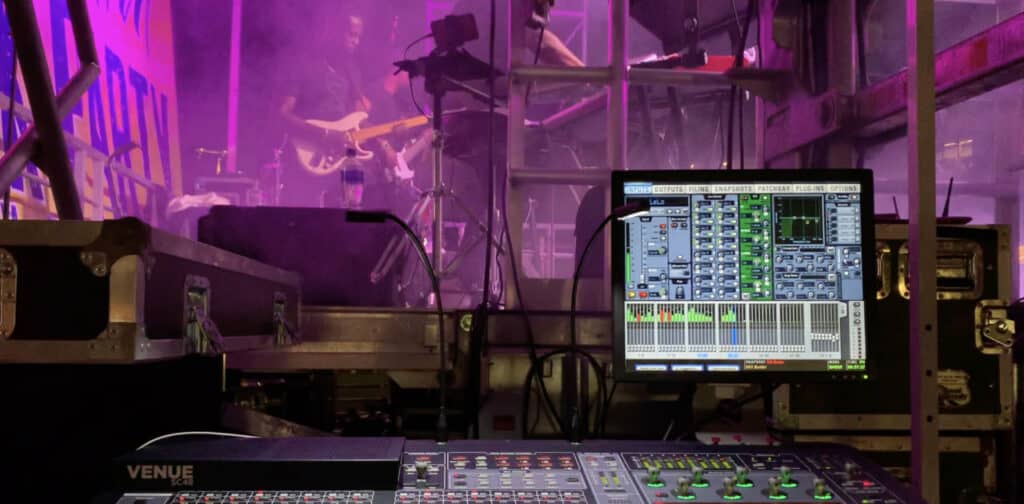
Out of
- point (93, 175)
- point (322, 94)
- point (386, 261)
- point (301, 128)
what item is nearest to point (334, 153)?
point (301, 128)

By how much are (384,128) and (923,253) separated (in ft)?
16.9

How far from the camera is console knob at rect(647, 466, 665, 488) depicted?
112 centimetres

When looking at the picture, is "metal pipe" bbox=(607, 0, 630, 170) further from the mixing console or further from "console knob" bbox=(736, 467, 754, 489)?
"console knob" bbox=(736, 467, 754, 489)

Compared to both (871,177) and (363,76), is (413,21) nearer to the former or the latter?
(363,76)

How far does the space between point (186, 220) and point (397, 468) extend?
485cm

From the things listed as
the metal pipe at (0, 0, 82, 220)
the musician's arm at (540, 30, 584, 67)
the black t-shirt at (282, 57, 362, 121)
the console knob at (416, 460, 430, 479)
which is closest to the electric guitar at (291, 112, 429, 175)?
the black t-shirt at (282, 57, 362, 121)

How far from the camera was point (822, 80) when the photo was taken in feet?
6.23

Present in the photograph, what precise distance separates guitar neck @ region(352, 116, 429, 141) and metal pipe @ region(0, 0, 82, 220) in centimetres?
455

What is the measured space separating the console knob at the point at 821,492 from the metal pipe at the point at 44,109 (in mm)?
1484

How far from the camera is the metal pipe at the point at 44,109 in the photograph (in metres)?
1.50

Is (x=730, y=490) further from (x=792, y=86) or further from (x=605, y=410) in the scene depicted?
(x=792, y=86)

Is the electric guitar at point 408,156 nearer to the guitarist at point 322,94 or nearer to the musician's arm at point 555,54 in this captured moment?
the guitarist at point 322,94

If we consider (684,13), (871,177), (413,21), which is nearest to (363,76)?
(413,21)

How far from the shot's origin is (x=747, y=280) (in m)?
1.40
